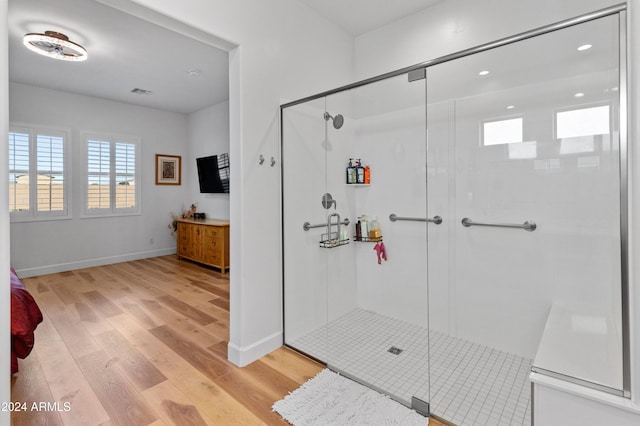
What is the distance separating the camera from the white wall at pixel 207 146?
18.3 feet

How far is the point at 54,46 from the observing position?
10.4 ft

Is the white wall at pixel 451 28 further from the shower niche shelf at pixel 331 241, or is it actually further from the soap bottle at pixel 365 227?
the shower niche shelf at pixel 331 241

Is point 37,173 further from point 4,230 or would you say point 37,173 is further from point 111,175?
point 4,230

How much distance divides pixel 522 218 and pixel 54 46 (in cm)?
465

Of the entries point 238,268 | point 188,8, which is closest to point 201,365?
point 238,268

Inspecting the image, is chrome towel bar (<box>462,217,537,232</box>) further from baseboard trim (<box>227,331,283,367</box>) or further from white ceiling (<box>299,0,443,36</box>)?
white ceiling (<box>299,0,443,36</box>)

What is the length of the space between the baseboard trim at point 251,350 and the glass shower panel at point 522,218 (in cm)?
120

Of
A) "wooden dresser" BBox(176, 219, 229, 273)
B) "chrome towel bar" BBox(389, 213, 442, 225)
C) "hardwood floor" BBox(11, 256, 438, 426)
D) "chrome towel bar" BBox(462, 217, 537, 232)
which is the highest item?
"chrome towel bar" BBox(389, 213, 442, 225)

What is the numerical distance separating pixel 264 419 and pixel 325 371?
23.5 inches

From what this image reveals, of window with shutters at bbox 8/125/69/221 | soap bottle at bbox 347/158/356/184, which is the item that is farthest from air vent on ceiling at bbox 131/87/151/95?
soap bottle at bbox 347/158/356/184

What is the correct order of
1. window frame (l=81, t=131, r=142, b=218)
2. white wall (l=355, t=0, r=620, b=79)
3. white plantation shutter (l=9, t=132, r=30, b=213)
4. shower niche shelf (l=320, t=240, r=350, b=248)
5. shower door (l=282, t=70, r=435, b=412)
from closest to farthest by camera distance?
1. white wall (l=355, t=0, r=620, b=79)
2. shower door (l=282, t=70, r=435, b=412)
3. shower niche shelf (l=320, t=240, r=350, b=248)
4. white plantation shutter (l=9, t=132, r=30, b=213)
5. window frame (l=81, t=131, r=142, b=218)

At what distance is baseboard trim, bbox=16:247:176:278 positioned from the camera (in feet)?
15.1

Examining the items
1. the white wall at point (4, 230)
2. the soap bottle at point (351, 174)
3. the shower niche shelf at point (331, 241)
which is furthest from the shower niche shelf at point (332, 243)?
the white wall at point (4, 230)

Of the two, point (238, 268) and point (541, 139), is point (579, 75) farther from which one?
point (238, 268)
